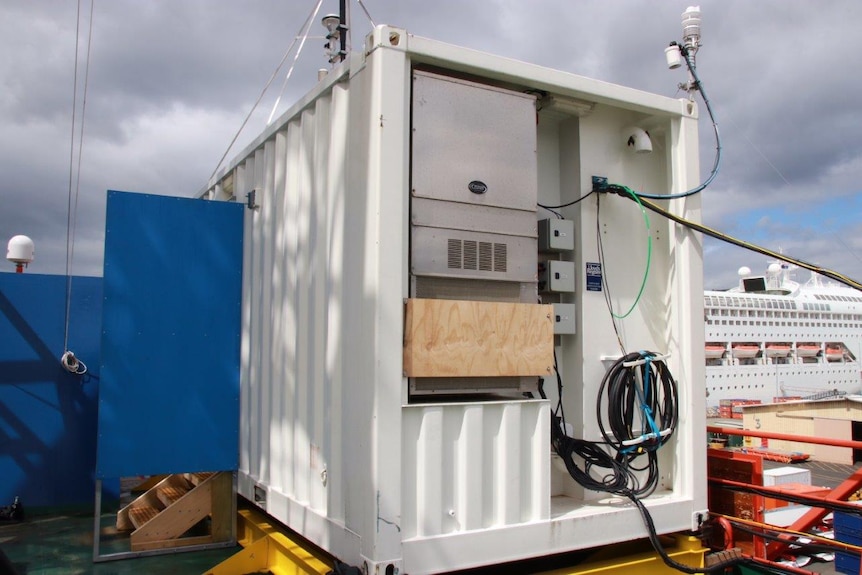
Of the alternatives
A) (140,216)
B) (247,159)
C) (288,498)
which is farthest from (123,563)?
(247,159)

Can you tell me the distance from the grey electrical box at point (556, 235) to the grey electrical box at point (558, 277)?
96 millimetres

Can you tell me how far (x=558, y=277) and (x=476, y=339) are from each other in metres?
0.87

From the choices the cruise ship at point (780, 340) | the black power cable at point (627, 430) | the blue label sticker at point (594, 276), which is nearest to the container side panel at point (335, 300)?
the black power cable at point (627, 430)

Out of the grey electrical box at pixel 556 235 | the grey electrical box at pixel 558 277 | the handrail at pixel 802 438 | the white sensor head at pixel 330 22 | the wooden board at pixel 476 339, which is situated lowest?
the handrail at pixel 802 438

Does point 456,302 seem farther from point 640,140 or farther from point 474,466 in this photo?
point 640,140

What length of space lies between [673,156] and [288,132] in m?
2.38

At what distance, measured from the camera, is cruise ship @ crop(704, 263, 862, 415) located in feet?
125

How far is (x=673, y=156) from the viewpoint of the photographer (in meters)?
4.06

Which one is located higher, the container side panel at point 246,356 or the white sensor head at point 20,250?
the white sensor head at point 20,250

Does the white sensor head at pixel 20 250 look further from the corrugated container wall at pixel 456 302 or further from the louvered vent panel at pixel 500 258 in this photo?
the louvered vent panel at pixel 500 258

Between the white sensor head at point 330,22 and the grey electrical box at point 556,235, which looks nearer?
the grey electrical box at point 556,235

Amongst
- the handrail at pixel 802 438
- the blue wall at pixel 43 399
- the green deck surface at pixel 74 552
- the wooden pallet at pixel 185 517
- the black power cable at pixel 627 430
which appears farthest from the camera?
the blue wall at pixel 43 399

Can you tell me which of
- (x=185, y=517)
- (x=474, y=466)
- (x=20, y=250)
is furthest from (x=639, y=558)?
(x=20, y=250)

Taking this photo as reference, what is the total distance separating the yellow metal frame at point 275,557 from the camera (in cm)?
355
